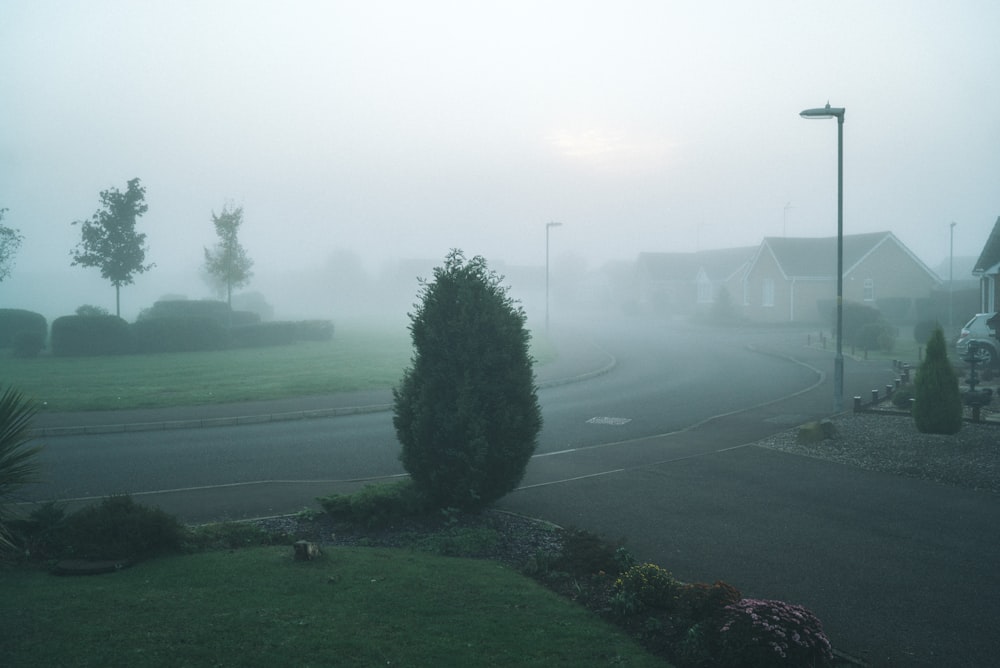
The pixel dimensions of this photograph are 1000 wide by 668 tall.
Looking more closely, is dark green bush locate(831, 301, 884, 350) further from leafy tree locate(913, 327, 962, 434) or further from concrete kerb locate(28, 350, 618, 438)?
concrete kerb locate(28, 350, 618, 438)

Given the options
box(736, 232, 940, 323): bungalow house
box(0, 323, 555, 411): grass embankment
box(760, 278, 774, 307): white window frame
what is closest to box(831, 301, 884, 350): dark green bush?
box(736, 232, 940, 323): bungalow house

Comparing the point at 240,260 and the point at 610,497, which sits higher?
the point at 240,260

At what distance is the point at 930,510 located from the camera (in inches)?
378

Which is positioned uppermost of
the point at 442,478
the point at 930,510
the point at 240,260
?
the point at 240,260

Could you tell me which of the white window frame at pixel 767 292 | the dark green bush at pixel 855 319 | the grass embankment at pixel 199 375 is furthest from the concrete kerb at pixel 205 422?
the white window frame at pixel 767 292

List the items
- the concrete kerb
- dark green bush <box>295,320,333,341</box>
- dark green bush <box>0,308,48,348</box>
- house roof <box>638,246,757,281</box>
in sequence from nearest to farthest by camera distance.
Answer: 1. the concrete kerb
2. dark green bush <box>0,308,48,348</box>
3. dark green bush <box>295,320,333,341</box>
4. house roof <box>638,246,757,281</box>

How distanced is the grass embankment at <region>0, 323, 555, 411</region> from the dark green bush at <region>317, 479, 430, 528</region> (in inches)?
464

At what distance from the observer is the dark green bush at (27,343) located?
32469 mm

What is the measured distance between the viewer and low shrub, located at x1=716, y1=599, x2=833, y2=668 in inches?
187

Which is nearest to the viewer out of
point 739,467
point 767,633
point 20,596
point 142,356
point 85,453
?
point 767,633

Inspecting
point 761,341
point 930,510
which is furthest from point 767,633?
point 761,341

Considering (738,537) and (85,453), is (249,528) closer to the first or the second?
(738,537)

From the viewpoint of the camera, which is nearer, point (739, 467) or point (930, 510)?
point (930, 510)

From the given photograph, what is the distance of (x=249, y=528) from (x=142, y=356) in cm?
2880
